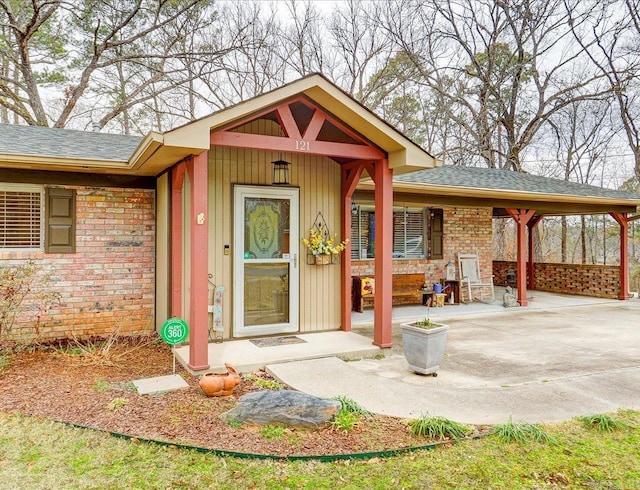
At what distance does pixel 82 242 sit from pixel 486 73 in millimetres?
15436

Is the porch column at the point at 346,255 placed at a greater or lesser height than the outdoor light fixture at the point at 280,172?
lesser

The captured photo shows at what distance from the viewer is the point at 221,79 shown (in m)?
15.3

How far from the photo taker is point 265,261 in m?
5.85

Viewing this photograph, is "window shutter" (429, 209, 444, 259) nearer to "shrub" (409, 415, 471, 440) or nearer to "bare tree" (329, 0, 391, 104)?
"shrub" (409, 415, 471, 440)

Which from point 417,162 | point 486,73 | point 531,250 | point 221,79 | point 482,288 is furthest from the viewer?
point 486,73

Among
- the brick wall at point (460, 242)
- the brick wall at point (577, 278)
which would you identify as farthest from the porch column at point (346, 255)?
the brick wall at point (577, 278)

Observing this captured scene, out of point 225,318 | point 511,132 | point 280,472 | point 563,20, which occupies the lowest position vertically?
point 280,472

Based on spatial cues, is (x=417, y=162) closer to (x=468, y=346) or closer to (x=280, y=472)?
(x=468, y=346)

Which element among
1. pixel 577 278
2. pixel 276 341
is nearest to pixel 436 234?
pixel 577 278

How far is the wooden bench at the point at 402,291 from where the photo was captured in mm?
8344

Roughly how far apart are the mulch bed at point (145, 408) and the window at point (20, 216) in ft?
4.93

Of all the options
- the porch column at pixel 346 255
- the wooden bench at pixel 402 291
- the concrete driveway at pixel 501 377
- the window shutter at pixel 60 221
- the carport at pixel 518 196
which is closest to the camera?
the concrete driveway at pixel 501 377

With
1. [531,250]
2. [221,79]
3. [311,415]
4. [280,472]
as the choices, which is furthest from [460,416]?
[221,79]

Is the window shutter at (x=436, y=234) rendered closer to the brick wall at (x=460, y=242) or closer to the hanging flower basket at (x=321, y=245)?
the brick wall at (x=460, y=242)
